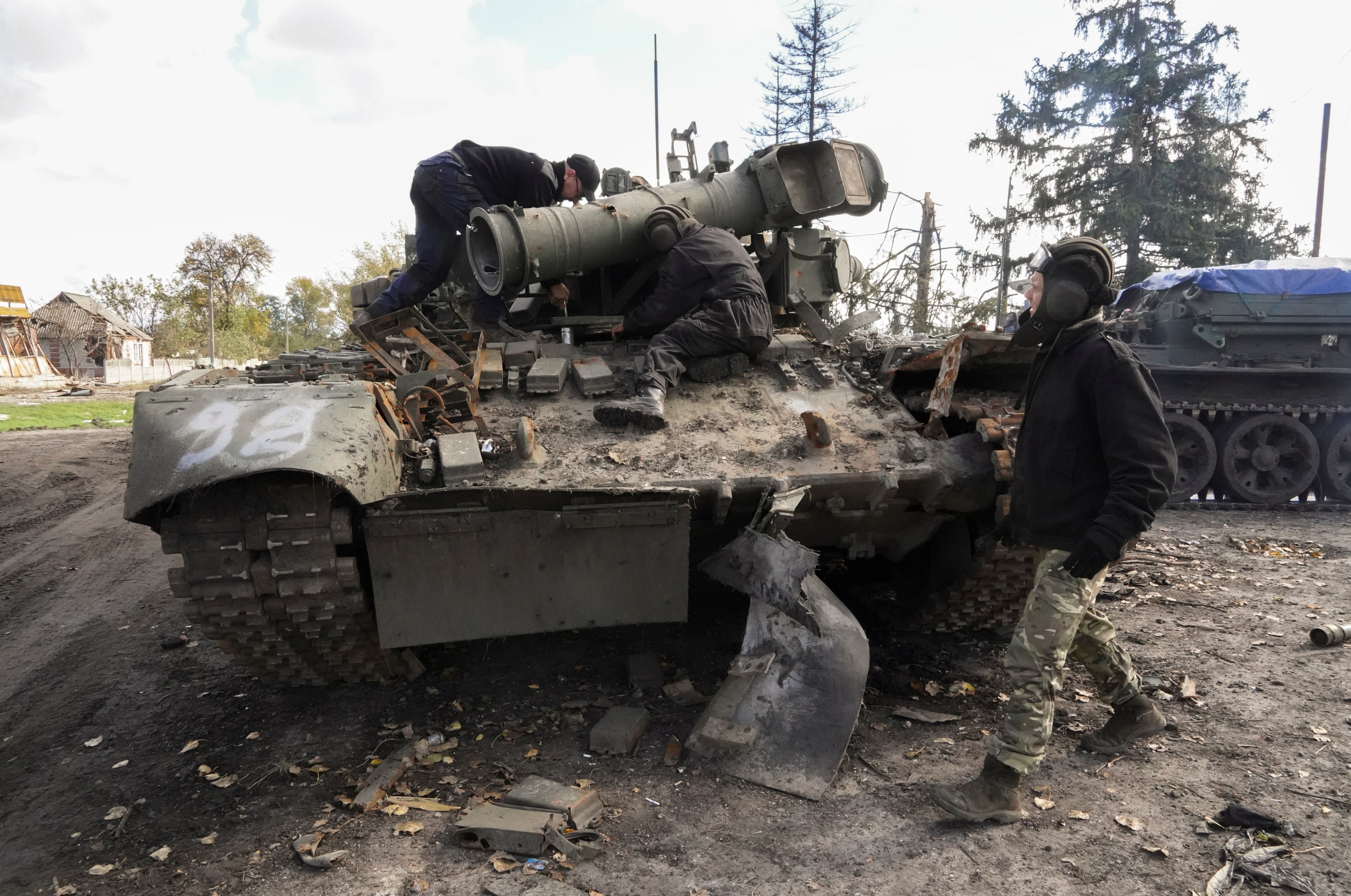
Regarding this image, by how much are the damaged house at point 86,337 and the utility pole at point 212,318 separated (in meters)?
2.73

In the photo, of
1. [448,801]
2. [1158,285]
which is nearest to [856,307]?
[1158,285]

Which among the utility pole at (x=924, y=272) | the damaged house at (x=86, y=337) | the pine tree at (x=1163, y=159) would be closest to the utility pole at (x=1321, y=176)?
the pine tree at (x=1163, y=159)

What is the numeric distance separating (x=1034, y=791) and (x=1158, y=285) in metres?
10.6

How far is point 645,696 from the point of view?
4.27 metres

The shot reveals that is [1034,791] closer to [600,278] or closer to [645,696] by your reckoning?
[645,696]

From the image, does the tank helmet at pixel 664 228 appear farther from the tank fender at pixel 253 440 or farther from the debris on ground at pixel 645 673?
the debris on ground at pixel 645 673

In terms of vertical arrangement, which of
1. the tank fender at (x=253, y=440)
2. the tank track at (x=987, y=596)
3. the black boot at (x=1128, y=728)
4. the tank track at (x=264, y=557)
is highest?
the tank fender at (x=253, y=440)

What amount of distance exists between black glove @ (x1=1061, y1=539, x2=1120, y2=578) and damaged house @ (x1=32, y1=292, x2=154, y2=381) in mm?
40162

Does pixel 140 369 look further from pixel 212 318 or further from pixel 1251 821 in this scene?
pixel 1251 821

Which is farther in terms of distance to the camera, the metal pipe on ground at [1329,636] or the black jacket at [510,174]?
the black jacket at [510,174]

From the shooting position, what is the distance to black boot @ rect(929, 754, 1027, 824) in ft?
9.92

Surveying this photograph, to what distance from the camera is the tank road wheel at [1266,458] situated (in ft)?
33.4

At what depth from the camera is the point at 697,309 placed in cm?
474

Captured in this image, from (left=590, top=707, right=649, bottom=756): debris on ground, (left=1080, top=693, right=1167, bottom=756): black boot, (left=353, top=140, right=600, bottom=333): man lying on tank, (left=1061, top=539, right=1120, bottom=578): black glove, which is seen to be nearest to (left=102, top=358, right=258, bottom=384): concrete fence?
(left=353, top=140, right=600, bottom=333): man lying on tank
